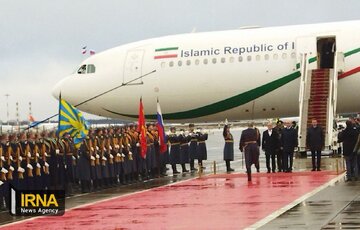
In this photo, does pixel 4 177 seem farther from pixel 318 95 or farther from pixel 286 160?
pixel 318 95

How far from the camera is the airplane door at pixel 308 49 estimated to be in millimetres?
26672

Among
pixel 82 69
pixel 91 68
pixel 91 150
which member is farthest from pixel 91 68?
pixel 91 150

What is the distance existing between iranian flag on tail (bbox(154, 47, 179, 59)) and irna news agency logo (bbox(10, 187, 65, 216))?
1158 centimetres

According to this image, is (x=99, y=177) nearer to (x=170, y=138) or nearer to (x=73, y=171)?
(x=73, y=171)

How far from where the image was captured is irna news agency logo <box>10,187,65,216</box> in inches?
606

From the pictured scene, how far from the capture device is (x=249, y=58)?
27.4m

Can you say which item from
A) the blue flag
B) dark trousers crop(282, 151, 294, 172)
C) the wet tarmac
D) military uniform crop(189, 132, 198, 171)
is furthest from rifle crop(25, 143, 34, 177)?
military uniform crop(189, 132, 198, 171)

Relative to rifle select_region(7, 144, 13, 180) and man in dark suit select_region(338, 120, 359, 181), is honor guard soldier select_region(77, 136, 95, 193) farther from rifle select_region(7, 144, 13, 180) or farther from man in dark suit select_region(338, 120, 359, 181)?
man in dark suit select_region(338, 120, 359, 181)

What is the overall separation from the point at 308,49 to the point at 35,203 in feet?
44.1

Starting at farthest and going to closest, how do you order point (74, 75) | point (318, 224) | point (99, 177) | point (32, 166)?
point (74, 75), point (99, 177), point (32, 166), point (318, 224)

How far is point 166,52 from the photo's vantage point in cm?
2855

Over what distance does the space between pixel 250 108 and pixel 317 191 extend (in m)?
11.6

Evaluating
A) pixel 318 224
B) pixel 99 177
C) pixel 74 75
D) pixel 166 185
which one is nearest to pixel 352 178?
pixel 166 185

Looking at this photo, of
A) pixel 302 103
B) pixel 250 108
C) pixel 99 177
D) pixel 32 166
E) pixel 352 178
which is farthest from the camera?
pixel 250 108
